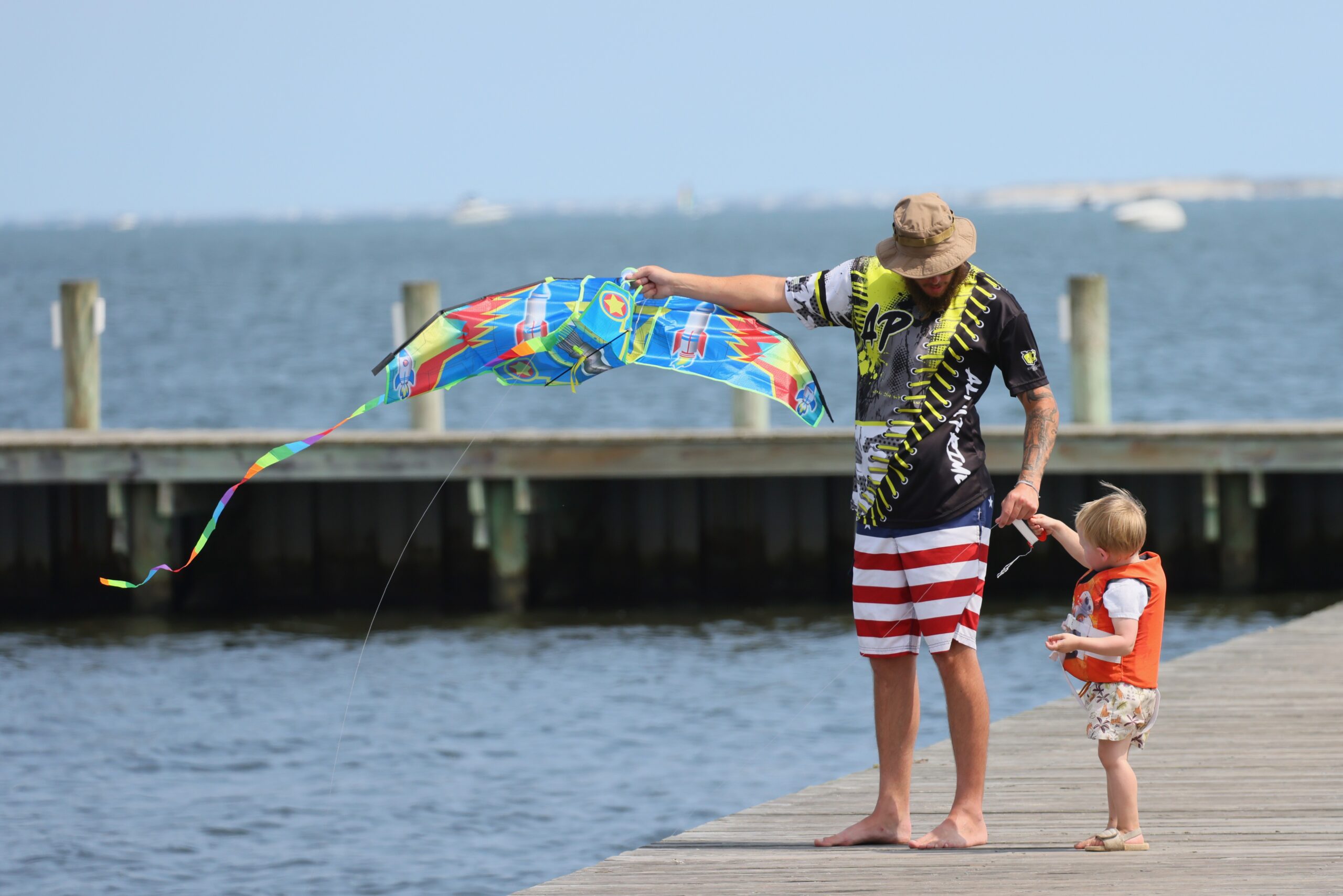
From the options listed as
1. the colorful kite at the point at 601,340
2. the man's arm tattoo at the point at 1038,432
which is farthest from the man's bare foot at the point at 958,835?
the colorful kite at the point at 601,340

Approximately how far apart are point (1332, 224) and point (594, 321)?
173 meters

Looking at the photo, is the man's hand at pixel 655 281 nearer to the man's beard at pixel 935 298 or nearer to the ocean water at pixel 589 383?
Answer: the man's beard at pixel 935 298

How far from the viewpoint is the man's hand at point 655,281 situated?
16.3 feet

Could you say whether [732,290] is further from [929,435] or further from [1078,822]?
[1078,822]

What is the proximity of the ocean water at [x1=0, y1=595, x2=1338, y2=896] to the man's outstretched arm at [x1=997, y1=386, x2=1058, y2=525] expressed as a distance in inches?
56.3

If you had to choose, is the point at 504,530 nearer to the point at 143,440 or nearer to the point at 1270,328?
the point at 143,440

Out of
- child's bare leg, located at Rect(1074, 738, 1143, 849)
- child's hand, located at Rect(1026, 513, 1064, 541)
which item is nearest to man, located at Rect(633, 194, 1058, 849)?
child's hand, located at Rect(1026, 513, 1064, 541)

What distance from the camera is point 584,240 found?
167m

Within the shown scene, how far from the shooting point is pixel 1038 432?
15.2 feet

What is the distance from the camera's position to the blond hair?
4566 millimetres

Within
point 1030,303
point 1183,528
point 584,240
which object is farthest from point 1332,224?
point 1183,528

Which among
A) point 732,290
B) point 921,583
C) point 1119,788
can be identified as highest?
point 732,290

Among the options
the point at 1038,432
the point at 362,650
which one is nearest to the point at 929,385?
the point at 1038,432

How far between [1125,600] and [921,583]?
1.75ft
